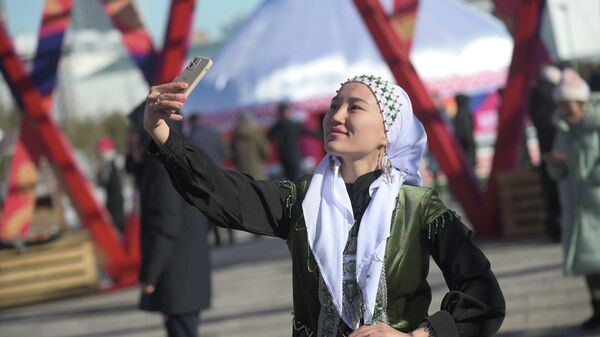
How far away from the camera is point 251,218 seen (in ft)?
10.6

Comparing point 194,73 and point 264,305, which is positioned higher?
point 194,73

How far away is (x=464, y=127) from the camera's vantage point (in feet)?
55.6

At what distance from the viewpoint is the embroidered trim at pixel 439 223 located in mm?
3086

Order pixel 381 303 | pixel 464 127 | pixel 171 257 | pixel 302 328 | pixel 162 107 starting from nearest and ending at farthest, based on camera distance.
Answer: pixel 162 107 < pixel 381 303 < pixel 302 328 < pixel 171 257 < pixel 464 127

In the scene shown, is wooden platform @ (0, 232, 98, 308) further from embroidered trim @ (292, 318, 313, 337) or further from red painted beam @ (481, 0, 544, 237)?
embroidered trim @ (292, 318, 313, 337)

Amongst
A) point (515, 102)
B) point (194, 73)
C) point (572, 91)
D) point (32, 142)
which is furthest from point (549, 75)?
point (194, 73)

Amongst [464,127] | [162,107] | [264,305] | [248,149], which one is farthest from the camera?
[248,149]

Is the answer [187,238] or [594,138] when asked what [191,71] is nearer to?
[187,238]

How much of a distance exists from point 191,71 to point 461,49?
2307 cm

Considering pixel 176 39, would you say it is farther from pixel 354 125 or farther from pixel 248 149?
pixel 354 125

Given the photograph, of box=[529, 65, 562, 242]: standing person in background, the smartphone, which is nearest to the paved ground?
box=[529, 65, 562, 242]: standing person in background

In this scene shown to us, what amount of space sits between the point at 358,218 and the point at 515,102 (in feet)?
27.9

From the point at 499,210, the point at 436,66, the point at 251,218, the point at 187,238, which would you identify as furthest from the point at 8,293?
the point at 436,66

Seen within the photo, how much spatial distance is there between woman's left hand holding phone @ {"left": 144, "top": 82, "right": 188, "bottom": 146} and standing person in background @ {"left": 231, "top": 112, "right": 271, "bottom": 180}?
14.0 metres
